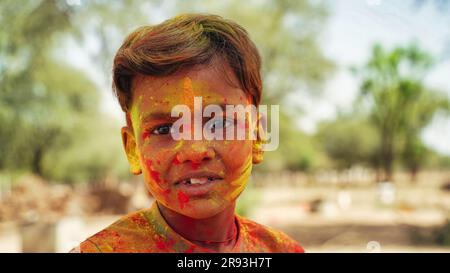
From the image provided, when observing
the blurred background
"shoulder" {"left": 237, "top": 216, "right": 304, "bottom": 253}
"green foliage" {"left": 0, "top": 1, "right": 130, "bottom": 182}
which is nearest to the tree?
the blurred background

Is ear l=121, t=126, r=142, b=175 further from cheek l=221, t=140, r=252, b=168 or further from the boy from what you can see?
cheek l=221, t=140, r=252, b=168

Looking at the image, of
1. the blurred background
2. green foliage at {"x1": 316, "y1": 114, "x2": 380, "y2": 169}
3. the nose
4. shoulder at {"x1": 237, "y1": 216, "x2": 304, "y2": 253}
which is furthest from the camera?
green foliage at {"x1": 316, "y1": 114, "x2": 380, "y2": 169}

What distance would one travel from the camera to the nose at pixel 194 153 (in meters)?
1.09

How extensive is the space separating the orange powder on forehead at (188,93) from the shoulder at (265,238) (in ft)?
1.35

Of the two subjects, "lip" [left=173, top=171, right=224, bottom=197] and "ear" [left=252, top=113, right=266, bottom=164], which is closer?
"lip" [left=173, top=171, right=224, bottom=197]

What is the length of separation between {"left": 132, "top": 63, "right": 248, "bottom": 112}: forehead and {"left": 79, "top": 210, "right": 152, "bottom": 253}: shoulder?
288 mm

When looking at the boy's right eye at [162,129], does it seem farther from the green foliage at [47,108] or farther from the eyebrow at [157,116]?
the green foliage at [47,108]

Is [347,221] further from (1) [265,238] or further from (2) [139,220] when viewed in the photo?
(2) [139,220]

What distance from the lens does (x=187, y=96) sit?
3.69 ft

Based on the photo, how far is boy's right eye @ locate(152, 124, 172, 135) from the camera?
1.14 meters

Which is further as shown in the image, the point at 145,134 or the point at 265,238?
the point at 265,238

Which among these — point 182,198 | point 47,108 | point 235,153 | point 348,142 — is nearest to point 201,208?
point 182,198

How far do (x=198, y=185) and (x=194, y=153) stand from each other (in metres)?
0.08

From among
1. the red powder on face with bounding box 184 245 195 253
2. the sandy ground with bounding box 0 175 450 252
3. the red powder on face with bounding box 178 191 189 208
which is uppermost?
the red powder on face with bounding box 178 191 189 208
